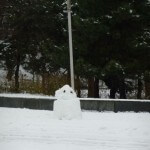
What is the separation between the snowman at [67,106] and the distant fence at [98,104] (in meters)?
2.44

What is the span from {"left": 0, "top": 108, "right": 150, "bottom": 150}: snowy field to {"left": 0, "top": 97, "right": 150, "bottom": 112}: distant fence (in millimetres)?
824

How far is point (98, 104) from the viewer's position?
61.1 ft

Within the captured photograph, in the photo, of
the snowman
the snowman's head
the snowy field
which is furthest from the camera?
the snowman's head

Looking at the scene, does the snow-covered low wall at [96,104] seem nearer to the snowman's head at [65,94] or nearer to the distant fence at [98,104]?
the distant fence at [98,104]

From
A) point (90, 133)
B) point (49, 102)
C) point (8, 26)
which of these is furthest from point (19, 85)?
point (90, 133)

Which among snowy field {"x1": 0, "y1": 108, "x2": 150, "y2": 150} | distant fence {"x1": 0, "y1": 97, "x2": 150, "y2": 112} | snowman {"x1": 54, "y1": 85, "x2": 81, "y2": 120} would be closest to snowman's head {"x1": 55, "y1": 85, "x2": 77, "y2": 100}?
snowman {"x1": 54, "y1": 85, "x2": 81, "y2": 120}

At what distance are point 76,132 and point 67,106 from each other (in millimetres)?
2935

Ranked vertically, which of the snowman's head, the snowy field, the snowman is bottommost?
the snowy field

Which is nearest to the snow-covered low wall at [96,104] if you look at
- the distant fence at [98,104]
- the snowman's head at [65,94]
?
the distant fence at [98,104]

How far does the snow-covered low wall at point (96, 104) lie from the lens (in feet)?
60.1

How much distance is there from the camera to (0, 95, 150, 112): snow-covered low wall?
60.1ft

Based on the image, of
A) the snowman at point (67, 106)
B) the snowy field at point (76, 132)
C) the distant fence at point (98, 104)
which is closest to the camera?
the snowy field at point (76, 132)

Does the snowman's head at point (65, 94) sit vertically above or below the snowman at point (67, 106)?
above

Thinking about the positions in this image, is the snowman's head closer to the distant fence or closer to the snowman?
the snowman
